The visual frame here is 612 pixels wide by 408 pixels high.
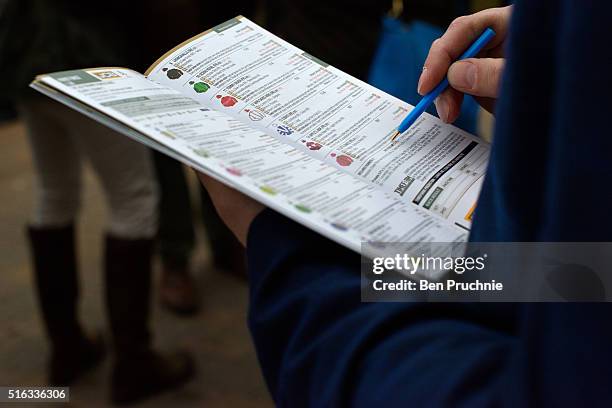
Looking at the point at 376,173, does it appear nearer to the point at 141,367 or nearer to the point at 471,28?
the point at 471,28

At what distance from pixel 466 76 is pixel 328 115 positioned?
0.46 feet

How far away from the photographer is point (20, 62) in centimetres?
118

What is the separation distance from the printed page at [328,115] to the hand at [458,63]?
35mm

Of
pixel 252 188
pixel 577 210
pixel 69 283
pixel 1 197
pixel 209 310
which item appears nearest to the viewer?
pixel 577 210

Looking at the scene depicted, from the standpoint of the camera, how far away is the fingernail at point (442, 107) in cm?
66

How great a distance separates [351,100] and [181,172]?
1203 millimetres

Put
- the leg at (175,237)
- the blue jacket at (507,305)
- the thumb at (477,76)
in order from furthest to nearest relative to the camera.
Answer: the leg at (175,237), the thumb at (477,76), the blue jacket at (507,305)

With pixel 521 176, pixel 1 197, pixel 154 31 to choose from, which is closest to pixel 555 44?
pixel 521 176

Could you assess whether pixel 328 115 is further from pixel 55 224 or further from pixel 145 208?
pixel 55 224

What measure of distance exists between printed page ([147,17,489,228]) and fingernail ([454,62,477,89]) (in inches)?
2.7

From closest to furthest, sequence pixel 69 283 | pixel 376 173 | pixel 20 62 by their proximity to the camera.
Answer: pixel 376 173 < pixel 20 62 < pixel 69 283

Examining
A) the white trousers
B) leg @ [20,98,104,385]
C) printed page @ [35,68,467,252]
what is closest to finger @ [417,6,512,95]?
printed page @ [35,68,467,252]

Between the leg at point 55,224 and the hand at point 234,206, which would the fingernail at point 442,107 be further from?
the leg at point 55,224

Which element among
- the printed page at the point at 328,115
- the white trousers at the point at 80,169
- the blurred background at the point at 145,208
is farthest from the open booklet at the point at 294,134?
the white trousers at the point at 80,169
